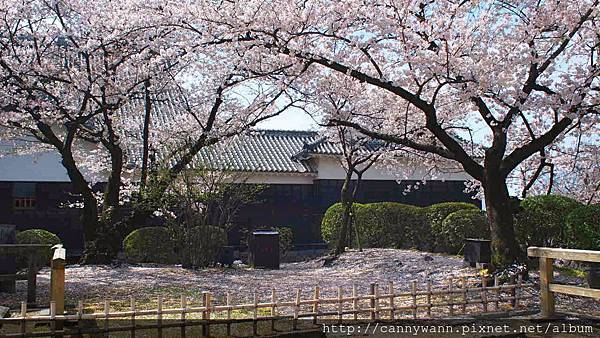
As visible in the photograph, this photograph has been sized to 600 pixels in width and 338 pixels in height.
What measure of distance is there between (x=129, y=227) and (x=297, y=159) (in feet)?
27.5

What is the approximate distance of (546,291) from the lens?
6.27 meters

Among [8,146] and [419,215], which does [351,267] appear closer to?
[419,215]

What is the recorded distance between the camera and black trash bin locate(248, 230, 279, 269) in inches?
513

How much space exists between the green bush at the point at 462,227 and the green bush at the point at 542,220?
2.14 metres

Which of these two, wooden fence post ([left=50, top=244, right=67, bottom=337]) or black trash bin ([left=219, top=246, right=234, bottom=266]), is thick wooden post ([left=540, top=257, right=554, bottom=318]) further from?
black trash bin ([left=219, top=246, right=234, bottom=266])

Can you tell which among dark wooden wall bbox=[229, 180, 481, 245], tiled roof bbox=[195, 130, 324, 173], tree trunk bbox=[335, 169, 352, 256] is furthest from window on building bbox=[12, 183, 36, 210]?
tree trunk bbox=[335, 169, 352, 256]

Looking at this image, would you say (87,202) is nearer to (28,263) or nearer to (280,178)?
(28,263)

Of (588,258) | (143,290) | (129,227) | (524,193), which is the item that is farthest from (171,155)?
(588,258)

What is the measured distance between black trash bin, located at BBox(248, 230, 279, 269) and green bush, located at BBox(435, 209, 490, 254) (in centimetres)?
413

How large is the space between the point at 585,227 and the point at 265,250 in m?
6.60

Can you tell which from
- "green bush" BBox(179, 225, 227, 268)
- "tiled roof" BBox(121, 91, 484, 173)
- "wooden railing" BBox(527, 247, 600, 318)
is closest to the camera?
"wooden railing" BBox(527, 247, 600, 318)

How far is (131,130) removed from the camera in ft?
50.0

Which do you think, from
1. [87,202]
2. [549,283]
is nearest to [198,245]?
[87,202]

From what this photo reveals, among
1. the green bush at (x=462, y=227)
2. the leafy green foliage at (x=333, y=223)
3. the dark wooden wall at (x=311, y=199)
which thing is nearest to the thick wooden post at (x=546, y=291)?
the green bush at (x=462, y=227)
